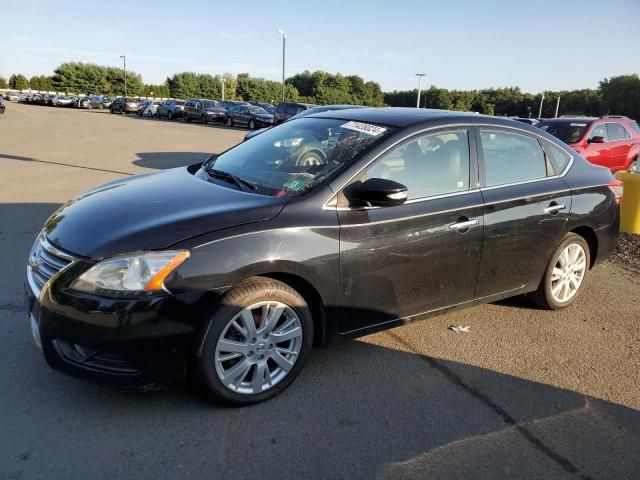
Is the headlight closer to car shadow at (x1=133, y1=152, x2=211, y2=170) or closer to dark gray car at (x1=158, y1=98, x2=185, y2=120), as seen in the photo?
car shadow at (x1=133, y1=152, x2=211, y2=170)

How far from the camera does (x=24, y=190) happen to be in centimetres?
898

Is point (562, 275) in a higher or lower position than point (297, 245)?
lower

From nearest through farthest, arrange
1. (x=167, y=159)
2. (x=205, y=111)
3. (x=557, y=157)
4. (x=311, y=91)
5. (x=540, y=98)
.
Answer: (x=557, y=157)
(x=167, y=159)
(x=205, y=111)
(x=540, y=98)
(x=311, y=91)

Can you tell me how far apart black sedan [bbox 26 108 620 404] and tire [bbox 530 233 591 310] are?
0.02 meters

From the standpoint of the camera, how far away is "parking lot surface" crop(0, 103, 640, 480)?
8.47ft

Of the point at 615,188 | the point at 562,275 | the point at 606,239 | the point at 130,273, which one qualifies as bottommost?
the point at 562,275

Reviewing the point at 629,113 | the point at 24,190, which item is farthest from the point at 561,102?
the point at 24,190

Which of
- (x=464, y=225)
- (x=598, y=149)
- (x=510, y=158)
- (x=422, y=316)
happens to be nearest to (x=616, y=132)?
(x=598, y=149)

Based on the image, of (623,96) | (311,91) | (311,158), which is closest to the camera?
(311,158)

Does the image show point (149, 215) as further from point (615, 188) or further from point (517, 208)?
point (615, 188)

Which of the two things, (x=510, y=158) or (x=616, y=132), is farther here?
(x=616, y=132)

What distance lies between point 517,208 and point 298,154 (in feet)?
5.61

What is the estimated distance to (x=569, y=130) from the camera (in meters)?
11.9

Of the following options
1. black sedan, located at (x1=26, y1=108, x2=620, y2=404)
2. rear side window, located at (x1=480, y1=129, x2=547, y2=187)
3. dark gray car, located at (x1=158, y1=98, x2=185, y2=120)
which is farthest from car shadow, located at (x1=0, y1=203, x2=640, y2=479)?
dark gray car, located at (x1=158, y1=98, x2=185, y2=120)
